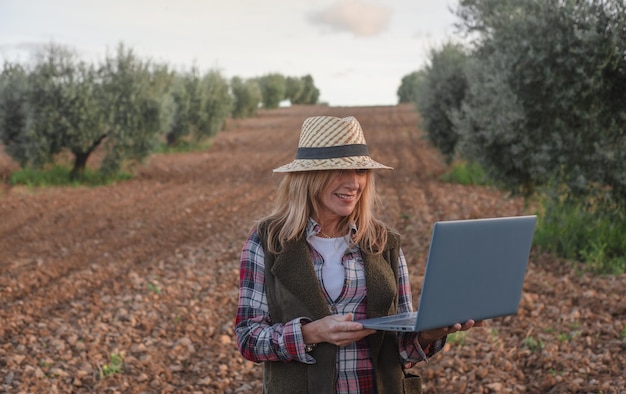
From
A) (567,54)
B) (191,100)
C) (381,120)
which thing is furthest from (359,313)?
(381,120)

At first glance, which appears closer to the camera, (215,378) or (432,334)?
(432,334)

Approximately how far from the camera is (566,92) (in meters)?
9.54

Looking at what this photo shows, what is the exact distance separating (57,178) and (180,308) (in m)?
13.8

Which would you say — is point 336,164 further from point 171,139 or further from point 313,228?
point 171,139

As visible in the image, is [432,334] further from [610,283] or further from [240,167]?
[240,167]

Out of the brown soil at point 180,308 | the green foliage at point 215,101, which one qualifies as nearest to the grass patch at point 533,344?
the brown soil at point 180,308

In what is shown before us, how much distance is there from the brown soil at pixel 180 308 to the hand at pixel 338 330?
335 cm

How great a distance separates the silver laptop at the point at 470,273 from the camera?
2.16 meters

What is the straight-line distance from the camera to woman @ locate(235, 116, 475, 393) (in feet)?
8.25

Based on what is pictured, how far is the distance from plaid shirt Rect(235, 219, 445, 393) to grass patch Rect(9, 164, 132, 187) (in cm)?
1803

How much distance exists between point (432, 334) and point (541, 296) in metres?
6.01

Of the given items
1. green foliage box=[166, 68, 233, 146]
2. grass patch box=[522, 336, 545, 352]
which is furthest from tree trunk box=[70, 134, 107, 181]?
grass patch box=[522, 336, 545, 352]

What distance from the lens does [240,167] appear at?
24.5 metres

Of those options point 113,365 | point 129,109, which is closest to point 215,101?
point 129,109
